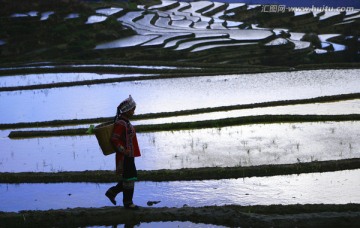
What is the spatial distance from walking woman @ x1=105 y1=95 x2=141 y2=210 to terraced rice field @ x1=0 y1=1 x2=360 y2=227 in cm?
19

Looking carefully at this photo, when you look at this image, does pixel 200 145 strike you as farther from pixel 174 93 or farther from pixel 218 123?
pixel 174 93

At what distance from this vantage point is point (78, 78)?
43.6 ft

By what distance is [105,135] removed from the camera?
4910 millimetres

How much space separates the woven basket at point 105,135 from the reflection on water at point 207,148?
181cm

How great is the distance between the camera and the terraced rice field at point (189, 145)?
16.5ft

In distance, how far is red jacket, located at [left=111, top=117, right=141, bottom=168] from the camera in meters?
4.90

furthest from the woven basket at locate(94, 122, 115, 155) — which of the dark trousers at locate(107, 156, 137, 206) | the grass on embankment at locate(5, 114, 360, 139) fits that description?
the grass on embankment at locate(5, 114, 360, 139)

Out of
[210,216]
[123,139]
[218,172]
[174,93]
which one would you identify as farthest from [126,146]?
[174,93]

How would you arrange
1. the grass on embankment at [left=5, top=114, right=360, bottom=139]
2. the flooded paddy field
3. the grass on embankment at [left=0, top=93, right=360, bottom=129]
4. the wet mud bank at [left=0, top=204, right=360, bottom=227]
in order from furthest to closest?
the grass on embankment at [left=0, top=93, right=360, bottom=129] < the grass on embankment at [left=5, top=114, right=360, bottom=139] < the flooded paddy field < the wet mud bank at [left=0, top=204, right=360, bottom=227]

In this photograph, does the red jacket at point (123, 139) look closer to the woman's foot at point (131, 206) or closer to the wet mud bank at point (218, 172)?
the woman's foot at point (131, 206)

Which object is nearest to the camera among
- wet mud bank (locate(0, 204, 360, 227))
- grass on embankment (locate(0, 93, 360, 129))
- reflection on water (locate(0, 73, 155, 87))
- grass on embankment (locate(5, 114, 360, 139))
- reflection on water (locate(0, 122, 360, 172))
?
wet mud bank (locate(0, 204, 360, 227))

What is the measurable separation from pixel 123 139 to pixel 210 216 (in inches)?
36.9

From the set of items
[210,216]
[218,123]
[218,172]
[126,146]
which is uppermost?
[126,146]

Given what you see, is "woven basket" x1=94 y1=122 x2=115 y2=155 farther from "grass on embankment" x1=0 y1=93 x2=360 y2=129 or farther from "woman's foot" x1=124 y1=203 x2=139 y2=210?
"grass on embankment" x1=0 y1=93 x2=360 y2=129
